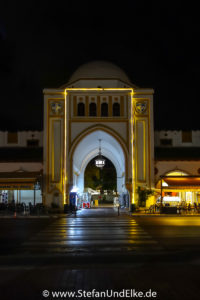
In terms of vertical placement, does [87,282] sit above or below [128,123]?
below

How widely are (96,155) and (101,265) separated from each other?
41425mm

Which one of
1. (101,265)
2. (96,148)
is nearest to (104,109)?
(96,148)

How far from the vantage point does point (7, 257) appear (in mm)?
10273

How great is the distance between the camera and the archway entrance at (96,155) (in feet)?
119

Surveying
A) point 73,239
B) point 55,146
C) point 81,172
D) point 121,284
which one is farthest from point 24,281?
point 81,172

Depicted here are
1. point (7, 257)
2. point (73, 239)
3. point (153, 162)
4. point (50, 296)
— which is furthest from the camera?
point (153, 162)

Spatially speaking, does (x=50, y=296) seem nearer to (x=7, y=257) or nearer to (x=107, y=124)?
(x=7, y=257)

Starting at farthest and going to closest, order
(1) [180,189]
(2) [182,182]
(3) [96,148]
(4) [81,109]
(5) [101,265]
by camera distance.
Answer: (3) [96,148] → (4) [81,109] → (2) [182,182] → (1) [180,189] → (5) [101,265]

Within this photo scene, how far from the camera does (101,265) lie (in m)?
9.04

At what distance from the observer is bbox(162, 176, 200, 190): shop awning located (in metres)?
30.2

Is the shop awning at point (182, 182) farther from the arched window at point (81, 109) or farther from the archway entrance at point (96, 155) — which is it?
the arched window at point (81, 109)

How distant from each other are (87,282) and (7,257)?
375 centimetres

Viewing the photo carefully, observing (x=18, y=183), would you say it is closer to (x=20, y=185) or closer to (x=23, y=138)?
(x=20, y=185)

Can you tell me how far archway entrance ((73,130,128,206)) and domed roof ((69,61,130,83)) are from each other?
565 centimetres
